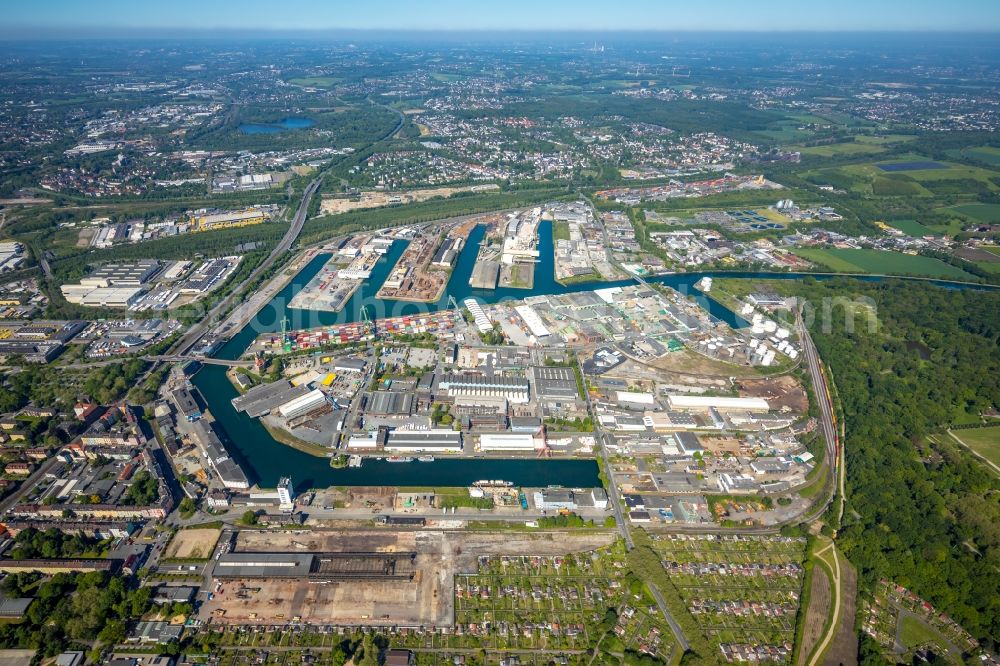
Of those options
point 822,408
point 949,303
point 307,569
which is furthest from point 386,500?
point 949,303

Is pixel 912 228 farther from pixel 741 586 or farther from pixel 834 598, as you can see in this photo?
pixel 741 586

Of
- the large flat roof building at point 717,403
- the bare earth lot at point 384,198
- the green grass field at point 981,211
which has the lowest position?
the large flat roof building at point 717,403

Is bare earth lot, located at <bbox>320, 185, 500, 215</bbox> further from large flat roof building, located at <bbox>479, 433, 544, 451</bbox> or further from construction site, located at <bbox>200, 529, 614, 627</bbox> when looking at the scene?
construction site, located at <bbox>200, 529, 614, 627</bbox>

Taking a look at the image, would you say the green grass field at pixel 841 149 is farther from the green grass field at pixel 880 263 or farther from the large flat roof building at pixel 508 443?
the large flat roof building at pixel 508 443

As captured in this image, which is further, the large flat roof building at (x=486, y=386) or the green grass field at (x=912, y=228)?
the green grass field at (x=912, y=228)

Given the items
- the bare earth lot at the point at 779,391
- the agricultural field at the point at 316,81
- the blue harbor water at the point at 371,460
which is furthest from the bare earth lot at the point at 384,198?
the agricultural field at the point at 316,81

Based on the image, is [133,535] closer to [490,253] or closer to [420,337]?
[420,337]

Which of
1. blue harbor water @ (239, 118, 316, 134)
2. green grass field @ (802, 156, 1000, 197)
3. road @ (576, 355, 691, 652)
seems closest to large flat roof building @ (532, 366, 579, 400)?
road @ (576, 355, 691, 652)

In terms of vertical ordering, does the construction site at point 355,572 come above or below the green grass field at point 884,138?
below

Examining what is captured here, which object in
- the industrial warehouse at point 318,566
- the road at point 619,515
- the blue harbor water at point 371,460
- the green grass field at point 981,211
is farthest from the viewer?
the green grass field at point 981,211
